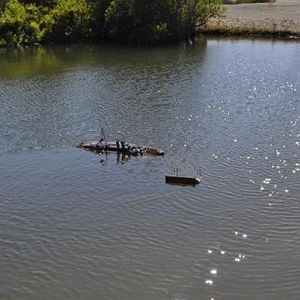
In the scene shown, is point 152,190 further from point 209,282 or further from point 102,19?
point 102,19

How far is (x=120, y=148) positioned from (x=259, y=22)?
5911 cm

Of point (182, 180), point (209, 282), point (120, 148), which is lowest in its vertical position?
point (209, 282)

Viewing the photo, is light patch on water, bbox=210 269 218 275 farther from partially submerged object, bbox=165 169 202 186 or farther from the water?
partially submerged object, bbox=165 169 202 186

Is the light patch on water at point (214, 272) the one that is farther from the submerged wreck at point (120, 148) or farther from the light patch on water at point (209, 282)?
the submerged wreck at point (120, 148)

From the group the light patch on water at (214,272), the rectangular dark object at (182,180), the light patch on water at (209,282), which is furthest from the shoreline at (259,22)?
the light patch on water at (209,282)

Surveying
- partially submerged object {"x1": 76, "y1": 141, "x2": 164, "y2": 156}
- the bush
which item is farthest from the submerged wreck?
the bush

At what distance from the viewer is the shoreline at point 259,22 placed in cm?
8550

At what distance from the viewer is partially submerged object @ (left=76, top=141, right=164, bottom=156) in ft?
125

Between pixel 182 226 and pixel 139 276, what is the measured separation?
487 centimetres

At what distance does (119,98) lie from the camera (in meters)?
52.3

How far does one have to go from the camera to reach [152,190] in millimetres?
32719

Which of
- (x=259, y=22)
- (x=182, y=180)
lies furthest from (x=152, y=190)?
(x=259, y=22)

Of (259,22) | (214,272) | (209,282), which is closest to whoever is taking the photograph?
(209,282)

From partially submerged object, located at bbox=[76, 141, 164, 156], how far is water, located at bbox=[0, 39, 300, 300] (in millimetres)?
643
